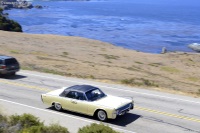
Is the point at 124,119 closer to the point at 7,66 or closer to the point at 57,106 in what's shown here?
the point at 57,106

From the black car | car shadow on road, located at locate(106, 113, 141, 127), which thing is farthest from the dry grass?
car shadow on road, located at locate(106, 113, 141, 127)

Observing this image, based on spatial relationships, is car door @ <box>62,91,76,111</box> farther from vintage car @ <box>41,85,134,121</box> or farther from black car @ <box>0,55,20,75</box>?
black car @ <box>0,55,20,75</box>

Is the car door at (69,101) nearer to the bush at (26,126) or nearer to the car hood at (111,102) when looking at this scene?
the car hood at (111,102)

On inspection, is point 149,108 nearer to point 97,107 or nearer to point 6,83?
point 97,107

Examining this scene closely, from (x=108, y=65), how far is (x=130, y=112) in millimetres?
18841

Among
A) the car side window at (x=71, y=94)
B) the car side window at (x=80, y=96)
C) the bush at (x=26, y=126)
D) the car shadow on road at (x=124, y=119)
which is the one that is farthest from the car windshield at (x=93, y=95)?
the bush at (x=26, y=126)

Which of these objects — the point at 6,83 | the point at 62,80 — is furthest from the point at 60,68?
the point at 6,83

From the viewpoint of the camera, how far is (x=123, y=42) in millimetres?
78688

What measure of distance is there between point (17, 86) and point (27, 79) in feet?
7.87

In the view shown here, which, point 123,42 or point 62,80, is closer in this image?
point 62,80

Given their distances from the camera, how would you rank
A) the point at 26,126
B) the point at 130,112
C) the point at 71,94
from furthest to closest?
the point at 130,112 → the point at 71,94 → the point at 26,126

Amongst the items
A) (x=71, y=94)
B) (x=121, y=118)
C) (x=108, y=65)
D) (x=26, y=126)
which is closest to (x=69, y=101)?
(x=71, y=94)

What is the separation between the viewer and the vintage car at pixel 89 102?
16.2 m

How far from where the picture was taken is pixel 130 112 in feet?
59.3
